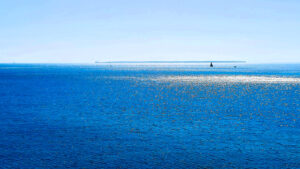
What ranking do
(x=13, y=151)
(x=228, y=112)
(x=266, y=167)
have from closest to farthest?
(x=266, y=167) < (x=13, y=151) < (x=228, y=112)

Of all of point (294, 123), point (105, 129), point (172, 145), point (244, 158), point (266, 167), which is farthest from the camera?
point (294, 123)

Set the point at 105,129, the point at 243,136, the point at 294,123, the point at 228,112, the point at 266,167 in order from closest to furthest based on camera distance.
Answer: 1. the point at 266,167
2. the point at 243,136
3. the point at 105,129
4. the point at 294,123
5. the point at 228,112

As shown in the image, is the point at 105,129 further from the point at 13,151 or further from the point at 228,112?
the point at 228,112

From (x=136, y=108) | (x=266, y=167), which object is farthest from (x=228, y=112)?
(x=266, y=167)

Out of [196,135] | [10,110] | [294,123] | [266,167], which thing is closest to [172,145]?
[196,135]

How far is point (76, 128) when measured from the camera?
124 feet

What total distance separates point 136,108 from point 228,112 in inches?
630

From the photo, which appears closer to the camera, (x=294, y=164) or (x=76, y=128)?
(x=294, y=164)

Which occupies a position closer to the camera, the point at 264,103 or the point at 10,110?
the point at 10,110

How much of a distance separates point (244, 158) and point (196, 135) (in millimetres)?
8178

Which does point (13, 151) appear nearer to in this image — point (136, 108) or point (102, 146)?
point (102, 146)

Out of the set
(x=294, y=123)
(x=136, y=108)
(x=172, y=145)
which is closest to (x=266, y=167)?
(x=172, y=145)

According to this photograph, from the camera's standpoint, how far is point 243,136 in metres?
33.7

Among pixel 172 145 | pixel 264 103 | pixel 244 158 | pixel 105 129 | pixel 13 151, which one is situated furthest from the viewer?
pixel 264 103
